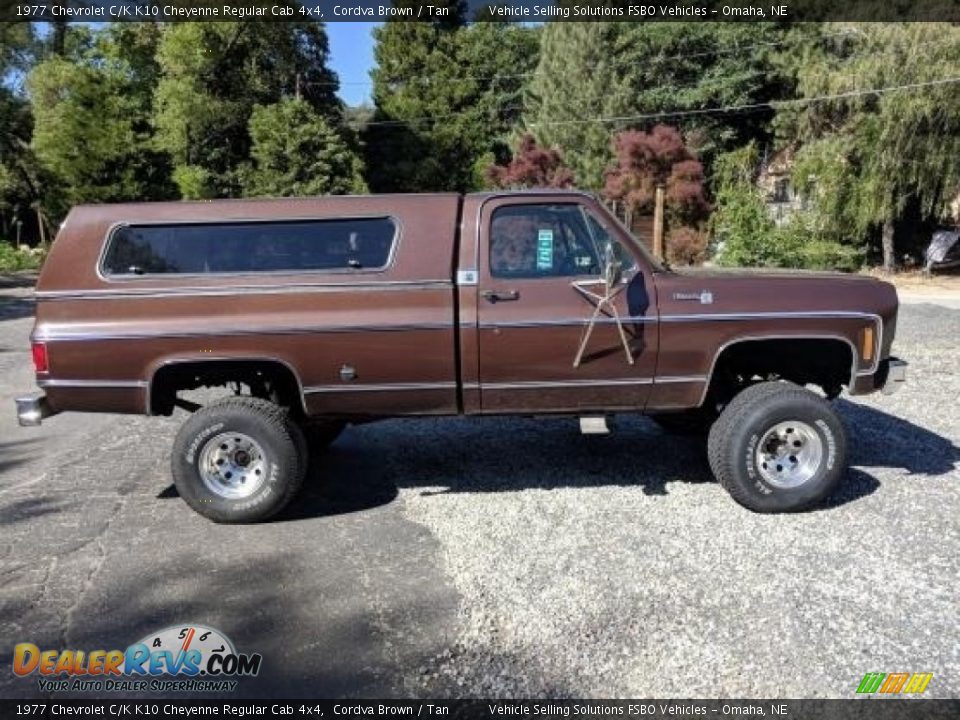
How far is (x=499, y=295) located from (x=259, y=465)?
182 centimetres

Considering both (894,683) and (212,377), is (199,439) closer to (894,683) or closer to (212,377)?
(212,377)

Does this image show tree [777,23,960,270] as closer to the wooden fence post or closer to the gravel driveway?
the wooden fence post

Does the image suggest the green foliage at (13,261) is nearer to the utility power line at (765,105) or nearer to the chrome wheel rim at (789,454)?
the utility power line at (765,105)

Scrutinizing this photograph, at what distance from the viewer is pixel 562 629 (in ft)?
11.0

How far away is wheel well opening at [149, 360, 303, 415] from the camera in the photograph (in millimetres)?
4523

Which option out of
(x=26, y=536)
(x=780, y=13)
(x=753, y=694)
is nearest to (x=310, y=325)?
(x=26, y=536)

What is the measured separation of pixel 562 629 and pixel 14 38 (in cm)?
3518

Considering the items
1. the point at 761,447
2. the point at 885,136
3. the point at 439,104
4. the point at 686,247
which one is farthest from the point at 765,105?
the point at 761,447

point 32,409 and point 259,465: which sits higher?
point 32,409

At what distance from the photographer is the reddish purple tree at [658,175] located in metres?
22.6

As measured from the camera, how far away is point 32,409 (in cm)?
450

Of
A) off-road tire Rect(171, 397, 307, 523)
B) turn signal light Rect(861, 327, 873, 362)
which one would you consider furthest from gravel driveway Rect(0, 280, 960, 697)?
turn signal light Rect(861, 327, 873, 362)

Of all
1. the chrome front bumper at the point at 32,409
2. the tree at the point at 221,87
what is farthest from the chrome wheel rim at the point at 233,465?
the tree at the point at 221,87

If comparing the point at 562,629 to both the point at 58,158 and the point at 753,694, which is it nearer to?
the point at 753,694
